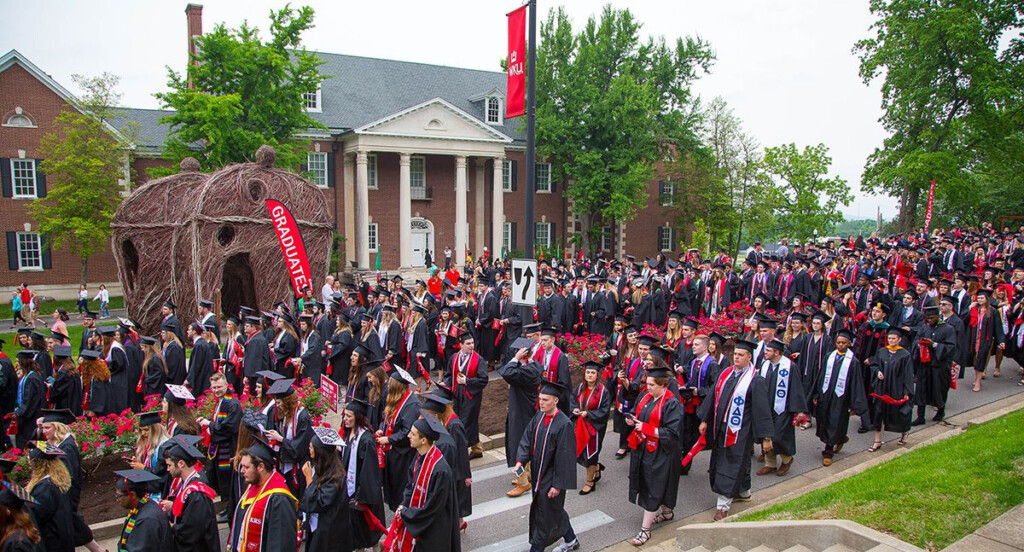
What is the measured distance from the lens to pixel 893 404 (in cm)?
871

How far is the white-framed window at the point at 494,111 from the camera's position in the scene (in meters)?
37.8

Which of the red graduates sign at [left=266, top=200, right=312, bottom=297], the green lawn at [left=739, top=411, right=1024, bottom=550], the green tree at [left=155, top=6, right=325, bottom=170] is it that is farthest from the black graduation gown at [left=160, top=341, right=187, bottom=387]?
the green tree at [left=155, top=6, right=325, bottom=170]

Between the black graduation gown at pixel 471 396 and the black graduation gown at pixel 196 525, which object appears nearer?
the black graduation gown at pixel 196 525

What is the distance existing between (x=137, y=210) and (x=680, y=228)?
2938cm

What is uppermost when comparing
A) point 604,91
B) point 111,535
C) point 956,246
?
point 604,91

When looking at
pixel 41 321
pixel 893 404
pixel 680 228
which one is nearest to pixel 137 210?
pixel 41 321

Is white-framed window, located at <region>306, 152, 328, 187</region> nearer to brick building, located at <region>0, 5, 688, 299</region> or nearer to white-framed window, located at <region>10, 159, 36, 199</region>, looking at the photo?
brick building, located at <region>0, 5, 688, 299</region>

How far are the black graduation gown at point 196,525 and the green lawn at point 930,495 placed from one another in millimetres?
4731

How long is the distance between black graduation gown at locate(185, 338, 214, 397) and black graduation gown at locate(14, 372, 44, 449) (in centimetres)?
194

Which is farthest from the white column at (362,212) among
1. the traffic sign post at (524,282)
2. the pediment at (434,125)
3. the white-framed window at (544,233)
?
the traffic sign post at (524,282)

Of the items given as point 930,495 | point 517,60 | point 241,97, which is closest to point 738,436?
point 930,495

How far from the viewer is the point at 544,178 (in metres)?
38.3

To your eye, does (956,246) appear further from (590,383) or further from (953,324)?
(590,383)

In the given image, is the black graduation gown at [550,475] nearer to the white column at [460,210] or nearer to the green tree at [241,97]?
the green tree at [241,97]
